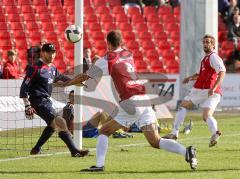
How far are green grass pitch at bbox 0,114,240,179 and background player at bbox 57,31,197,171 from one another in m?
0.35

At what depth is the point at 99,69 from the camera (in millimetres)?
12828

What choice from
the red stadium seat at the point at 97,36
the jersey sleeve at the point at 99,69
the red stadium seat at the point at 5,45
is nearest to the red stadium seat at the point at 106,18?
the red stadium seat at the point at 97,36

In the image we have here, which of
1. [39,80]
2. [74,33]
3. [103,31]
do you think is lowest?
[103,31]

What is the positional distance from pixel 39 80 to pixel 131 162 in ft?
7.58

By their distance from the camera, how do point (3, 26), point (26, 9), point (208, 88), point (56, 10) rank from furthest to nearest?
point (56, 10) → point (26, 9) → point (3, 26) → point (208, 88)

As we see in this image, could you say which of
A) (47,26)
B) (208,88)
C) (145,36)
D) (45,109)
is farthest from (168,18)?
(45,109)

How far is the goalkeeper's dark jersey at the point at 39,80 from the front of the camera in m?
15.5

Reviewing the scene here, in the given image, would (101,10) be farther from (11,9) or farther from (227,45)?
(11,9)

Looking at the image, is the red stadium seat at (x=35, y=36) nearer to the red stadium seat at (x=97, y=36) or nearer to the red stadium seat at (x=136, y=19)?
the red stadium seat at (x=97, y=36)

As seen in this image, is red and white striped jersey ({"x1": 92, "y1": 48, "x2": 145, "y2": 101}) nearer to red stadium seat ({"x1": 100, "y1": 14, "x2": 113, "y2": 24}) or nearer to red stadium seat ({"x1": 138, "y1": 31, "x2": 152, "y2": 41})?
red stadium seat ({"x1": 100, "y1": 14, "x2": 113, "y2": 24})

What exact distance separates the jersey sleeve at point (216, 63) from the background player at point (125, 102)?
11.3 feet

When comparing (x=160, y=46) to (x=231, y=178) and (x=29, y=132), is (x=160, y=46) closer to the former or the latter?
(x=29, y=132)

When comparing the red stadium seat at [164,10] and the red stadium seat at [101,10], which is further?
the red stadium seat at [164,10]

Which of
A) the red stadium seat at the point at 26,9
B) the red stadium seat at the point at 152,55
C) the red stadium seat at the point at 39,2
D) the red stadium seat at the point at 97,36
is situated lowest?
the red stadium seat at the point at 152,55
